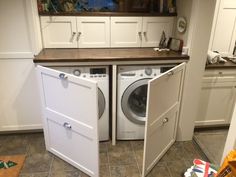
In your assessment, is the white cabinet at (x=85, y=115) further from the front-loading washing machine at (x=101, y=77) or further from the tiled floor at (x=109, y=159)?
the front-loading washing machine at (x=101, y=77)

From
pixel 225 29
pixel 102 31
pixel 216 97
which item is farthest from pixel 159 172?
pixel 225 29

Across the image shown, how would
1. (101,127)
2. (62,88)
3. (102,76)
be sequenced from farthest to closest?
(101,127), (102,76), (62,88)

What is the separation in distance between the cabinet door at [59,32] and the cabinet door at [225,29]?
1615 mm

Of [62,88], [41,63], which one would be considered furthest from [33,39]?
[62,88]

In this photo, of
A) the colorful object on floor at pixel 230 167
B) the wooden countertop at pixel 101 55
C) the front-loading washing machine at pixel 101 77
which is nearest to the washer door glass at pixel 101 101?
the front-loading washing machine at pixel 101 77

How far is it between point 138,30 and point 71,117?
1242 mm

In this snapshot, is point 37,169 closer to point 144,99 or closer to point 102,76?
point 102,76

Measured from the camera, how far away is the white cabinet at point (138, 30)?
2402 mm

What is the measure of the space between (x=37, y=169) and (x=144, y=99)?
4.30 feet

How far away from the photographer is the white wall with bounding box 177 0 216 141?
1990 millimetres

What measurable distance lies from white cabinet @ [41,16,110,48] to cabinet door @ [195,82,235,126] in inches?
49.3

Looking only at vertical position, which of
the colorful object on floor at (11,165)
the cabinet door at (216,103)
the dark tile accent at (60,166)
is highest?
the cabinet door at (216,103)

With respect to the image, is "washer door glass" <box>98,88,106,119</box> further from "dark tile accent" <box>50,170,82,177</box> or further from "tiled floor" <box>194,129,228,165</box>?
"tiled floor" <box>194,129,228,165</box>

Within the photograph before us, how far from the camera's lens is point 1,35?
2123mm
